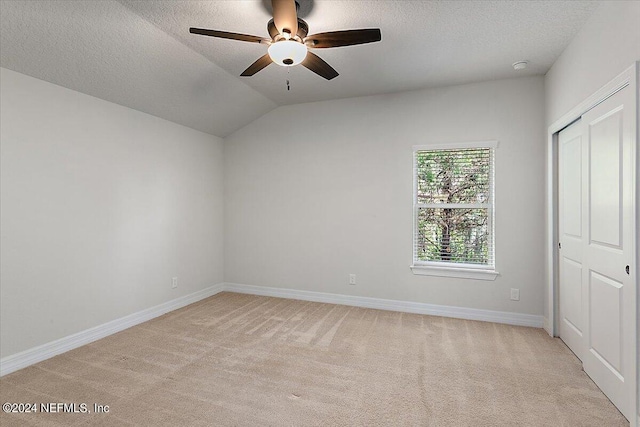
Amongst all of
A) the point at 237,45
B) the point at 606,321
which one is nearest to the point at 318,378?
the point at 606,321

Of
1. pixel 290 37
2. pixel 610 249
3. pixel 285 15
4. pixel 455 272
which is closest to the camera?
pixel 285 15

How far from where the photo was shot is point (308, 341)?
3189 millimetres

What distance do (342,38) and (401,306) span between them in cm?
321

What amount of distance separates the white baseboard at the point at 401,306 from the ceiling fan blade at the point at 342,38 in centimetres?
313

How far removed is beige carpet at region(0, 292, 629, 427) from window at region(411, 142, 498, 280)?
28.4 inches

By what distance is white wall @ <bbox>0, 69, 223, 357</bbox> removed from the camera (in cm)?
264

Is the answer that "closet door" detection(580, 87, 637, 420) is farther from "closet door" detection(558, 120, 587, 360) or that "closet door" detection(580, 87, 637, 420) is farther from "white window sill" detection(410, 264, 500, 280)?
"white window sill" detection(410, 264, 500, 280)

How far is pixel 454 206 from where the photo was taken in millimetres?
3932

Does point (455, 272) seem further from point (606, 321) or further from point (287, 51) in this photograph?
point (287, 51)

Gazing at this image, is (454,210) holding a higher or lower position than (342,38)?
lower

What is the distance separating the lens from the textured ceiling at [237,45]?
2.34m

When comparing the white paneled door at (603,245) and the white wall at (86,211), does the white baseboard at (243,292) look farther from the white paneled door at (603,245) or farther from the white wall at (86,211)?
the white paneled door at (603,245)

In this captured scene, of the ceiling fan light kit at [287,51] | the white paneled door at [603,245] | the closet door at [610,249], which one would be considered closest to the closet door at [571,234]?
the white paneled door at [603,245]

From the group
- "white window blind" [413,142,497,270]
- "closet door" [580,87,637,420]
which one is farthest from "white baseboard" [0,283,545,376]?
"closet door" [580,87,637,420]
